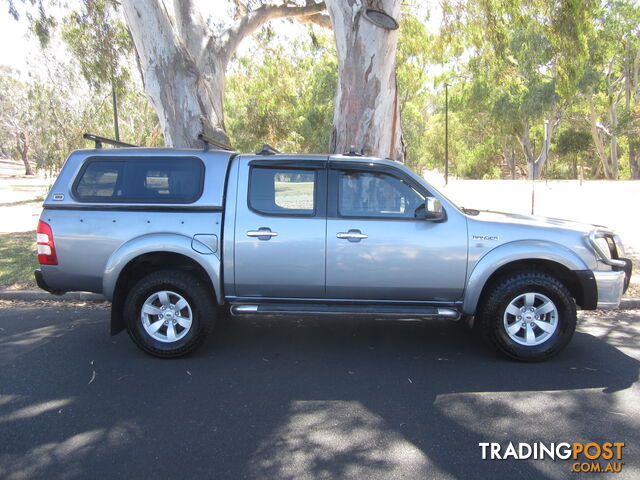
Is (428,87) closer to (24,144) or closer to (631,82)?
(631,82)

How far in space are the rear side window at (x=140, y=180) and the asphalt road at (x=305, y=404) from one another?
5.16ft

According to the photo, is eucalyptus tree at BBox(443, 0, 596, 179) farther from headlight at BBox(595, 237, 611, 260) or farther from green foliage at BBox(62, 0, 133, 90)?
green foliage at BBox(62, 0, 133, 90)

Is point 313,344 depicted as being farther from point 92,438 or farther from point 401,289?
point 92,438

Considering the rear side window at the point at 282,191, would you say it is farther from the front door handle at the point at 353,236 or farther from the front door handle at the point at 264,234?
the front door handle at the point at 353,236

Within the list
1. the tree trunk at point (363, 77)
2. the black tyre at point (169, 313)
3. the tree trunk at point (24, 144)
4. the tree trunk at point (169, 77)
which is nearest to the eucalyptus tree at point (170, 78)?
the tree trunk at point (169, 77)

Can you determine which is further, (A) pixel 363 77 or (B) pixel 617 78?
(B) pixel 617 78

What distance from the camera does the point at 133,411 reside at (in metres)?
3.71

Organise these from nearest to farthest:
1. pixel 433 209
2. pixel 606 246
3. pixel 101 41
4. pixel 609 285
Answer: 1. pixel 433 209
2. pixel 609 285
3. pixel 606 246
4. pixel 101 41

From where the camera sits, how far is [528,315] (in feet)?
15.1

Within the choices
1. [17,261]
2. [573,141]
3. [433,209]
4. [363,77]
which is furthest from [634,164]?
[17,261]

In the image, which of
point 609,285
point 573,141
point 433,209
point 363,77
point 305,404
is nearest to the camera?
point 305,404

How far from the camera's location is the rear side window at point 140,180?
4.82 meters

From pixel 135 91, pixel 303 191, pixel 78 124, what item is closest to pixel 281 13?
pixel 303 191

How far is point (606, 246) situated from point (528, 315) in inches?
39.6
